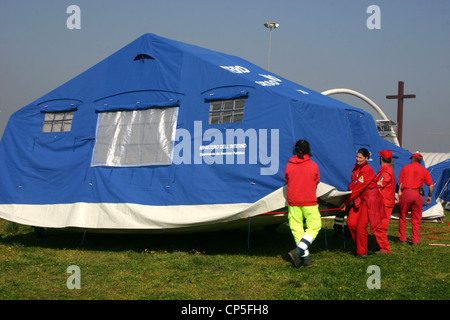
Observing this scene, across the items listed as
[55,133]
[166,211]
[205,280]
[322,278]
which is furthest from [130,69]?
[322,278]

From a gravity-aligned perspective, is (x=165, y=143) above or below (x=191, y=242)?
above

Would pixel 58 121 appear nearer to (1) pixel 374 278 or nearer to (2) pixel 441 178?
(1) pixel 374 278

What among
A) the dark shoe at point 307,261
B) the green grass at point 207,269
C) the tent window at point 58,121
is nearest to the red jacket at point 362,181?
the green grass at point 207,269

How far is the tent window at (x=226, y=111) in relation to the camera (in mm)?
8886

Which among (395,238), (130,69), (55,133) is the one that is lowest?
(395,238)

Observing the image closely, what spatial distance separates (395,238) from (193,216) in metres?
4.84

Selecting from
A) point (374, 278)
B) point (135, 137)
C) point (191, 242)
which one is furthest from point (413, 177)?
point (135, 137)

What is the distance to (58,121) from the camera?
10.6m

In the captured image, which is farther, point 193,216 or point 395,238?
point 395,238

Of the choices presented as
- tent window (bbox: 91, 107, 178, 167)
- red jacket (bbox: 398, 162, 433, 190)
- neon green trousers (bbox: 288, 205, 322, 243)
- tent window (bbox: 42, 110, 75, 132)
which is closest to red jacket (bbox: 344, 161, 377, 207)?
neon green trousers (bbox: 288, 205, 322, 243)

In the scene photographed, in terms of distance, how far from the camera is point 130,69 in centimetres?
1016

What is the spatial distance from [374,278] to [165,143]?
4.50m

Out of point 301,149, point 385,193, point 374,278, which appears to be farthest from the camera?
point 385,193
